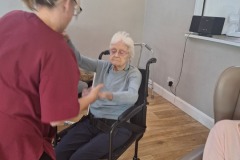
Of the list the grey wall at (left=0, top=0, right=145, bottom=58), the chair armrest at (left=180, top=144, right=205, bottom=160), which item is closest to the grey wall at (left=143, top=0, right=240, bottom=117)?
the grey wall at (left=0, top=0, right=145, bottom=58)

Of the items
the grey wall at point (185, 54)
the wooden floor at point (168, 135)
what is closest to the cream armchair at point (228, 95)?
the wooden floor at point (168, 135)

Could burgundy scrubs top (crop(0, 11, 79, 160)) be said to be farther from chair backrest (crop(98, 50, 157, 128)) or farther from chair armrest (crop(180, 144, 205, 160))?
chair backrest (crop(98, 50, 157, 128))

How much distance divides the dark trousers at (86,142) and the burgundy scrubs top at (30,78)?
64 centimetres

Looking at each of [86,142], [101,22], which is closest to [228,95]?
[86,142]

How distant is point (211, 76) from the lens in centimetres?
256

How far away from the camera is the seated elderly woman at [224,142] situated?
3.76 feet

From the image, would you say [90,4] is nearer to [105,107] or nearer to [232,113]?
[105,107]

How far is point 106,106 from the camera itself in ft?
5.38

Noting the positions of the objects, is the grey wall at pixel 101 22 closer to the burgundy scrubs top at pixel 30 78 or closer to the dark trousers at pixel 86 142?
the dark trousers at pixel 86 142

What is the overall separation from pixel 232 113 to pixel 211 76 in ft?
4.41

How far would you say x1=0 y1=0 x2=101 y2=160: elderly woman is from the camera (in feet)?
2.42

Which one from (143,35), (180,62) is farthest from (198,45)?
(143,35)

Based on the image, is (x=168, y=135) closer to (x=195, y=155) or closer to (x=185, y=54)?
(x=185, y=54)

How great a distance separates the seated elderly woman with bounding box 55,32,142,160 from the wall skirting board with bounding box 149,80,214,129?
1.35 m
